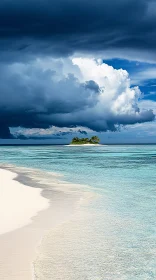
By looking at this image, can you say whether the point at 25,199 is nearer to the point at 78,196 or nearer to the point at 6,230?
the point at 78,196

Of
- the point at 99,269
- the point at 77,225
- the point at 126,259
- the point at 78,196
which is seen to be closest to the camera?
the point at 99,269

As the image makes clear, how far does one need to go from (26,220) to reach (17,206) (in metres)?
2.86

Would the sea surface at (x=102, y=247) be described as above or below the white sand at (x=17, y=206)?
below

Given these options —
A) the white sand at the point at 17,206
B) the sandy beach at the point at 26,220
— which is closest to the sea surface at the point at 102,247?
the sandy beach at the point at 26,220

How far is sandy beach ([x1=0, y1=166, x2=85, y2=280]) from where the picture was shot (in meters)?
8.00

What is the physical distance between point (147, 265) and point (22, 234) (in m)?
4.26

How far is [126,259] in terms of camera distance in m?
8.62

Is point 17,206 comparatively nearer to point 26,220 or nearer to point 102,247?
point 26,220

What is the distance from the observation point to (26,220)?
12539mm

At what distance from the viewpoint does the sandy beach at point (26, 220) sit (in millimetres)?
8000

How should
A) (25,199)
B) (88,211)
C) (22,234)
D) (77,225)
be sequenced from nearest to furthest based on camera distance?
(22,234), (77,225), (88,211), (25,199)

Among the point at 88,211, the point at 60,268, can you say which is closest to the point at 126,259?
the point at 60,268

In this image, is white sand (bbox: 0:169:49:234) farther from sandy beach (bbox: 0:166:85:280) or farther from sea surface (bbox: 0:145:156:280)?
sea surface (bbox: 0:145:156:280)

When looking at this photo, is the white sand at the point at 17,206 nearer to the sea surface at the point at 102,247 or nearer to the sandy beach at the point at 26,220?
the sandy beach at the point at 26,220
